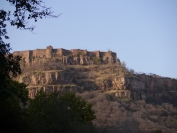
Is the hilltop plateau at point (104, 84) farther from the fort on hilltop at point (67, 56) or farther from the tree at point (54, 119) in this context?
the tree at point (54, 119)

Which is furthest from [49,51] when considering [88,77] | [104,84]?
[104,84]

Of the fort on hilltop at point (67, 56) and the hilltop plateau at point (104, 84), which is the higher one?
the fort on hilltop at point (67, 56)

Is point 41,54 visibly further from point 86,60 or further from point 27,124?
point 27,124

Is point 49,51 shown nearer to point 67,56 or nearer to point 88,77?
point 67,56

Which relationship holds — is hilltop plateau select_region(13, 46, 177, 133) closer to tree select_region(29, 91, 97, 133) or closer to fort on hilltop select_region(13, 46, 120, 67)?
fort on hilltop select_region(13, 46, 120, 67)

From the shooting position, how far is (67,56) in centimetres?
9575

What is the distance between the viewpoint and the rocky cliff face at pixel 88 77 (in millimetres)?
81188

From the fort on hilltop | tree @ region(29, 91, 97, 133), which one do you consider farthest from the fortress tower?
tree @ region(29, 91, 97, 133)

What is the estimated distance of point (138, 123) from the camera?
63406 millimetres

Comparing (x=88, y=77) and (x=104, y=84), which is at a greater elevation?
(x=88, y=77)

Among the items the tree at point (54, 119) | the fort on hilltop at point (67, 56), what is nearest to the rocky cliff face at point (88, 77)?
the fort on hilltop at point (67, 56)

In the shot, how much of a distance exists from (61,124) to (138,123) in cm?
3996

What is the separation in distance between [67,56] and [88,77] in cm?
819

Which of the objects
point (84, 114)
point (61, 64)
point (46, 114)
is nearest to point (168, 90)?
point (61, 64)
